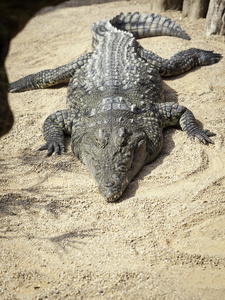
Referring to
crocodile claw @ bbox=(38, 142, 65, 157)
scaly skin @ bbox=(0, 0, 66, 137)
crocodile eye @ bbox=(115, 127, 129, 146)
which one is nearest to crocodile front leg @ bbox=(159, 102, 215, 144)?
crocodile eye @ bbox=(115, 127, 129, 146)

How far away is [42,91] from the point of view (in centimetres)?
658

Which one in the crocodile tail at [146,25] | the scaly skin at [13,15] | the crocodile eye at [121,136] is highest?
the scaly skin at [13,15]

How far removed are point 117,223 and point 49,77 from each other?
381cm

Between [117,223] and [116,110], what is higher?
[116,110]

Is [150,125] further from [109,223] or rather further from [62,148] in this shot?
[109,223]

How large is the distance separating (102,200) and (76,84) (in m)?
2.41

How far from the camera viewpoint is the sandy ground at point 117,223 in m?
2.96

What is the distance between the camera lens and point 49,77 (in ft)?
21.3

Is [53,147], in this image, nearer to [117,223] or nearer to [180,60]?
[117,223]

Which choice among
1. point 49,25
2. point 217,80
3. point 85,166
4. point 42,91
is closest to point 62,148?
point 85,166

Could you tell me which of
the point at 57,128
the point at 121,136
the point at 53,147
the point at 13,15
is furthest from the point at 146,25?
the point at 13,15

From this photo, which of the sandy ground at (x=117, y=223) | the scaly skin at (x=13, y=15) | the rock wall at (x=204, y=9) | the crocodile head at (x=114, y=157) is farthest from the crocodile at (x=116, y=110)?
the scaly skin at (x=13, y=15)

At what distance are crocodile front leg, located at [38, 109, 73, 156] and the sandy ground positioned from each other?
0.17 meters

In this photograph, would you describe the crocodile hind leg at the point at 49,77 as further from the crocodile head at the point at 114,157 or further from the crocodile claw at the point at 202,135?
the crocodile claw at the point at 202,135
